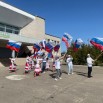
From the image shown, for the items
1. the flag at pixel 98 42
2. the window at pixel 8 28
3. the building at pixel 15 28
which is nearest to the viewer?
the flag at pixel 98 42

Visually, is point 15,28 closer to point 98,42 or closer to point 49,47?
point 49,47

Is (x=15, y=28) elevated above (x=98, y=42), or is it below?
above

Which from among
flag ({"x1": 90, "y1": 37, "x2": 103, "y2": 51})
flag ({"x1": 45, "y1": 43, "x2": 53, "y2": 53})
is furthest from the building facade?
flag ({"x1": 90, "y1": 37, "x2": 103, "y2": 51})

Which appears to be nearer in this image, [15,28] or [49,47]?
[49,47]

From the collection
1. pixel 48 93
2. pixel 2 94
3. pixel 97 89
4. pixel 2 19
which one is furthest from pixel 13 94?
pixel 2 19

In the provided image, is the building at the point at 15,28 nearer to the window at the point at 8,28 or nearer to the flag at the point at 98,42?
the window at the point at 8,28

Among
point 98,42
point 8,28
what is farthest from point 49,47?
point 8,28

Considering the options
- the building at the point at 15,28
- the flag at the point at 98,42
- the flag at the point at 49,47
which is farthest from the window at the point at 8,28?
the flag at the point at 98,42

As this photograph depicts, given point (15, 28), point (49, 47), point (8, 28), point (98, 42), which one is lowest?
point (49, 47)

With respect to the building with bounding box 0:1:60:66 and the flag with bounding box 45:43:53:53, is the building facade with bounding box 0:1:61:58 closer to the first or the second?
the building with bounding box 0:1:60:66

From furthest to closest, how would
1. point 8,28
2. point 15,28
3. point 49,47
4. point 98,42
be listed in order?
point 15,28, point 8,28, point 49,47, point 98,42

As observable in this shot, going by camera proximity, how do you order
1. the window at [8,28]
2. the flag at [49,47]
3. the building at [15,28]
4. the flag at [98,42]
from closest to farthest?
the flag at [98,42], the flag at [49,47], the building at [15,28], the window at [8,28]

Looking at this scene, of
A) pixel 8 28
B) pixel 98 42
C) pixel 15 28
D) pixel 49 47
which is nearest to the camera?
→ pixel 98 42

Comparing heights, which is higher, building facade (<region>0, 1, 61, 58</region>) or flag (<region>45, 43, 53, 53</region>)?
building facade (<region>0, 1, 61, 58</region>)
